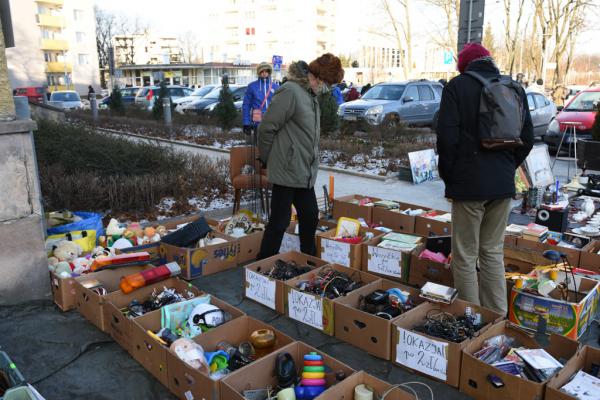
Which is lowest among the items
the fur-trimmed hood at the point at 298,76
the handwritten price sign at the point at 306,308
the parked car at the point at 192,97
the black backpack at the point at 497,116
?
the handwritten price sign at the point at 306,308

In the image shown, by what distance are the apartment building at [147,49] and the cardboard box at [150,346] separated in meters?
74.5

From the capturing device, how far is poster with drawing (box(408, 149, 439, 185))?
9.04 meters

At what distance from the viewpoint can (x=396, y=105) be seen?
14.7 metres

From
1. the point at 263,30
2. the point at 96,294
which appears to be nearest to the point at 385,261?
the point at 96,294

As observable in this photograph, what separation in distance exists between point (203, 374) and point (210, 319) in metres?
0.82

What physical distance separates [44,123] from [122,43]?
75977mm

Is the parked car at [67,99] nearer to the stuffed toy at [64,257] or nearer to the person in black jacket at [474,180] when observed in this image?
the stuffed toy at [64,257]

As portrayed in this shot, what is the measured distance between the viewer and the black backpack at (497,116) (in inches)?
126

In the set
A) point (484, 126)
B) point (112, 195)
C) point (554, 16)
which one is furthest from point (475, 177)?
point (554, 16)

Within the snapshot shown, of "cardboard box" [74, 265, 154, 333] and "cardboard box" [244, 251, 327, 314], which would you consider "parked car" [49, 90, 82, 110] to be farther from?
"cardboard box" [244, 251, 327, 314]

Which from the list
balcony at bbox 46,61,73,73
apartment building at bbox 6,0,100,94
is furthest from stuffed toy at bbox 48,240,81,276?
balcony at bbox 46,61,73,73

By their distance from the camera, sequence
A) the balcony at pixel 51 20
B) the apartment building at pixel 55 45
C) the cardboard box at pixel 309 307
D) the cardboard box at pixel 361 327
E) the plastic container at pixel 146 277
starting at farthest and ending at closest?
the balcony at pixel 51 20, the apartment building at pixel 55 45, the plastic container at pixel 146 277, the cardboard box at pixel 309 307, the cardboard box at pixel 361 327

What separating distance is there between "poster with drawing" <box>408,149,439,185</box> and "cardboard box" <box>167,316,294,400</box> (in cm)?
621

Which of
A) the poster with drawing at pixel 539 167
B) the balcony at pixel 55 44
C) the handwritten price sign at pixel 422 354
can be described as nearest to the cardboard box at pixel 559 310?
the handwritten price sign at pixel 422 354
